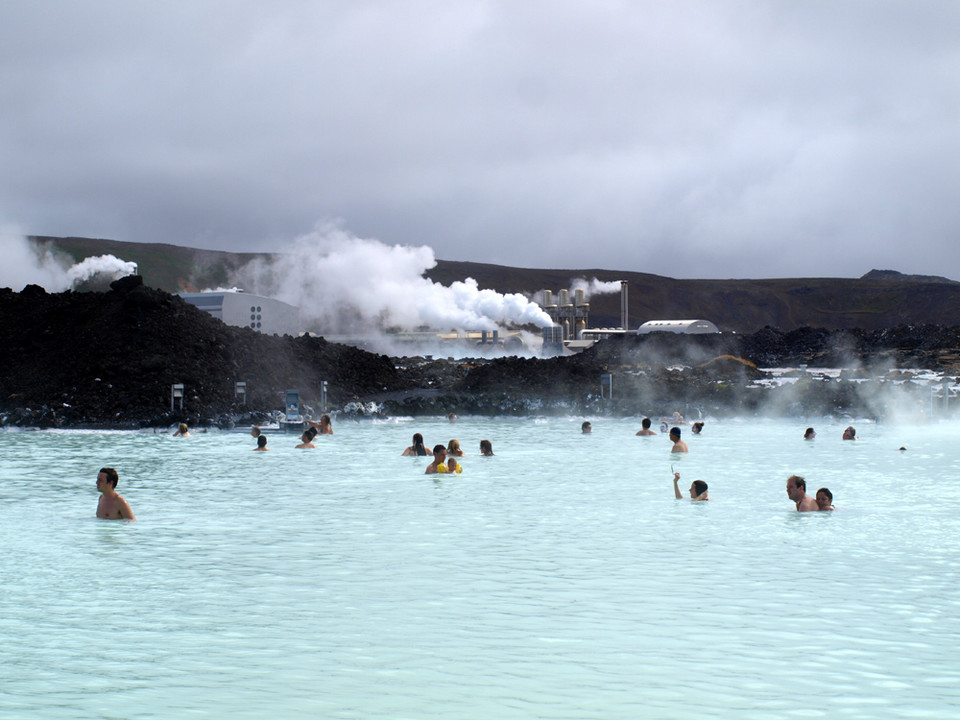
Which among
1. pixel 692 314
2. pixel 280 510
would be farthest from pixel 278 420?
pixel 692 314

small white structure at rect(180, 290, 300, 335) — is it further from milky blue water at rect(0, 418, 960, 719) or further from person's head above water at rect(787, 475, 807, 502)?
person's head above water at rect(787, 475, 807, 502)

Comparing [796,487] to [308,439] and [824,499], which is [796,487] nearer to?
[824,499]

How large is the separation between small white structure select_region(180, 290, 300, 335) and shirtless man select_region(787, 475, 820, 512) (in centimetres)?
5845

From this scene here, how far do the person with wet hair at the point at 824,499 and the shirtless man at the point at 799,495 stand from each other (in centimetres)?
7

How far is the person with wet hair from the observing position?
49.5 ft

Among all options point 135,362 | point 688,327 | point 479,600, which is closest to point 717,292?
point 688,327

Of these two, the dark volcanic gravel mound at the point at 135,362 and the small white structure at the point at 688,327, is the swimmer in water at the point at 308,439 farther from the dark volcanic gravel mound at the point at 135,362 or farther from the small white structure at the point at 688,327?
the small white structure at the point at 688,327

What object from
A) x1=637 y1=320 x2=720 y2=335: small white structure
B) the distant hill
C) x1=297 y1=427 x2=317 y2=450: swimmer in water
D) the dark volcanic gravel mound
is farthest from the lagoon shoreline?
the distant hill

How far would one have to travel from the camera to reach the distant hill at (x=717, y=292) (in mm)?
174125

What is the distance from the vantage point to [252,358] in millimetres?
45656

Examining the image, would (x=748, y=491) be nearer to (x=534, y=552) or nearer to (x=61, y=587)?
(x=534, y=552)

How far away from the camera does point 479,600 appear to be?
941 cm

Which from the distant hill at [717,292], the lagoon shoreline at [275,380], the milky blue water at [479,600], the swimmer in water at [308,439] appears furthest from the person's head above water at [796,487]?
the distant hill at [717,292]

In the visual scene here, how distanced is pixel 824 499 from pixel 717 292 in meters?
183
